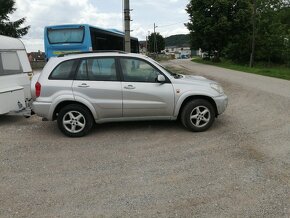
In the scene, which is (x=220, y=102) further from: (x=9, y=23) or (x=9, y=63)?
(x=9, y=23)

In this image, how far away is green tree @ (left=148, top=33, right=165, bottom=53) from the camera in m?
88.7

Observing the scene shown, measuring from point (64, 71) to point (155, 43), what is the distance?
273 feet

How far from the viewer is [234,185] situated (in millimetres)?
4086

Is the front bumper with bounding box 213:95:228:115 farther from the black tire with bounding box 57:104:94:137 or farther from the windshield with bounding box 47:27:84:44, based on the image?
the windshield with bounding box 47:27:84:44

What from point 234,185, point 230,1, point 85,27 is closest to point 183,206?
point 234,185

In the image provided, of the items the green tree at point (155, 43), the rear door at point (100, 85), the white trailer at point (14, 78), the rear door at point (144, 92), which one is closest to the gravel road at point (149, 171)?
the rear door at point (144, 92)

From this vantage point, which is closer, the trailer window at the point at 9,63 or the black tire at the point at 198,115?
the black tire at the point at 198,115

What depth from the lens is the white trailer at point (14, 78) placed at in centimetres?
789

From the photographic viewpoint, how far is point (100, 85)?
6375 millimetres

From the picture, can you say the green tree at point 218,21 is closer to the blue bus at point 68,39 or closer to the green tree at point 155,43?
the blue bus at point 68,39

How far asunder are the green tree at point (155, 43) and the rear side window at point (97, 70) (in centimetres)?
8198

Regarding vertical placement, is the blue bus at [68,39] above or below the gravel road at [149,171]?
above

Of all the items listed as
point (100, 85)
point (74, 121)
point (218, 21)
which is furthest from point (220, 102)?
point (218, 21)

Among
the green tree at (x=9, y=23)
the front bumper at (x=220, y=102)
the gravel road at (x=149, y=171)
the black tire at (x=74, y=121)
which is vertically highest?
the green tree at (x=9, y=23)
